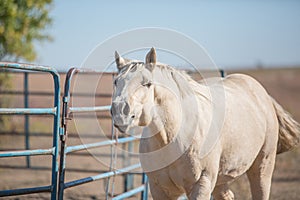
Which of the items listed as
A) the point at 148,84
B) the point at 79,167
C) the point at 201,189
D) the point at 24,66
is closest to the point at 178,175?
the point at 201,189

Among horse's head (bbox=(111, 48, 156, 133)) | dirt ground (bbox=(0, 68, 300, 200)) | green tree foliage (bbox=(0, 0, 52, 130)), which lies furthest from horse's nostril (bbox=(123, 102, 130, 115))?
green tree foliage (bbox=(0, 0, 52, 130))

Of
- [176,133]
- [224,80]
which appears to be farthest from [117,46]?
[224,80]

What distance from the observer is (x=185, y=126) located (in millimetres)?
2863

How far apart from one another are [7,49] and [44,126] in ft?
5.80

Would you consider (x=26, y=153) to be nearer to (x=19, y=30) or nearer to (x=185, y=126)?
(x=185, y=126)

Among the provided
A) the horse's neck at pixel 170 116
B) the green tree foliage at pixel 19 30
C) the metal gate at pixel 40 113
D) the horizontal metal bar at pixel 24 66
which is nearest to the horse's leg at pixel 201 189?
the horse's neck at pixel 170 116

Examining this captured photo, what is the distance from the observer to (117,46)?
291 centimetres

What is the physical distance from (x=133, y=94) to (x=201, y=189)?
93 cm

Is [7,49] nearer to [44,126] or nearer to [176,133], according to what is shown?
[44,126]

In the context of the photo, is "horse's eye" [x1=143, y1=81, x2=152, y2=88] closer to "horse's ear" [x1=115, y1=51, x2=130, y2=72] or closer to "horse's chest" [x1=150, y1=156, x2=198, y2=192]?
"horse's ear" [x1=115, y1=51, x2=130, y2=72]

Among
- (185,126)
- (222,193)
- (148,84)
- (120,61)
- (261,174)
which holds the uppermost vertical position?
(120,61)

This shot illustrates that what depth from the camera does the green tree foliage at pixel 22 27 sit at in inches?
306

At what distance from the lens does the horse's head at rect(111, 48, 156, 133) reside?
2.31 meters

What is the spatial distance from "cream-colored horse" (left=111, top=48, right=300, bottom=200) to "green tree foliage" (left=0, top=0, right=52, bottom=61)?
539 cm
